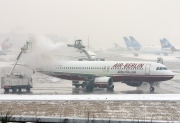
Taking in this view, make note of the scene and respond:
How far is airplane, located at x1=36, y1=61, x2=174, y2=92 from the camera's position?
34.8 metres

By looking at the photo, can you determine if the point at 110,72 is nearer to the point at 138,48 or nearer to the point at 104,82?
the point at 104,82

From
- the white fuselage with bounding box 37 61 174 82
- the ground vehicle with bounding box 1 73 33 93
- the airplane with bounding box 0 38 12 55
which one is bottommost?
the ground vehicle with bounding box 1 73 33 93

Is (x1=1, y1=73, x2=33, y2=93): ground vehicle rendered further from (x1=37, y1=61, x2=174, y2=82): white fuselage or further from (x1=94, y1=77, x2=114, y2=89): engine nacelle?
(x1=94, y1=77, x2=114, y2=89): engine nacelle

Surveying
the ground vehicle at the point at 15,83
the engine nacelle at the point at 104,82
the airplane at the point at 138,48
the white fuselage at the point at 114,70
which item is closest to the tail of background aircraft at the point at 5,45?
the airplane at the point at 138,48

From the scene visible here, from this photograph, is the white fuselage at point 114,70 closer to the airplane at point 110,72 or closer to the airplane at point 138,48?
the airplane at point 110,72

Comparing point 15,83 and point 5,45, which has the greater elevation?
point 5,45

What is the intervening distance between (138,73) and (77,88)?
7.01 metres

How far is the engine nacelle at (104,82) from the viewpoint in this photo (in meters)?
34.5

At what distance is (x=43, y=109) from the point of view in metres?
20.6

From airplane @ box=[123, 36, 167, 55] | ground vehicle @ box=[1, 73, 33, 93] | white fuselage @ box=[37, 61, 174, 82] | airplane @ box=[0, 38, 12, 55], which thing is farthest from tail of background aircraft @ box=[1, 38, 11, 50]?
ground vehicle @ box=[1, 73, 33, 93]

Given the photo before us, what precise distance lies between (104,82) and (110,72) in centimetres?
197

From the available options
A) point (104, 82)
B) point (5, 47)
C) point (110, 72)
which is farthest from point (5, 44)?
point (104, 82)

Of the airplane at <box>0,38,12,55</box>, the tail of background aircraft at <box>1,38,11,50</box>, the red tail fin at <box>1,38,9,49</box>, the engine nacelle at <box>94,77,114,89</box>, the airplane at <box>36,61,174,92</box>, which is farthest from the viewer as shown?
the red tail fin at <box>1,38,9,49</box>

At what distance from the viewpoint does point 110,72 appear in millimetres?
36062
